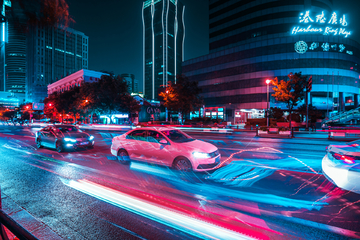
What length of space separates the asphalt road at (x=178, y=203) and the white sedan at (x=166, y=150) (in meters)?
0.38

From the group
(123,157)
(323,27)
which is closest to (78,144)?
(123,157)

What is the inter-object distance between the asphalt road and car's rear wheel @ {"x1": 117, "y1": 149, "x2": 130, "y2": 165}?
A: 0.77m

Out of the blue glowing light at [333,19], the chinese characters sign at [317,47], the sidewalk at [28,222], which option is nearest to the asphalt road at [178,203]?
the sidewalk at [28,222]

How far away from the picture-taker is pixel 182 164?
655 centimetres

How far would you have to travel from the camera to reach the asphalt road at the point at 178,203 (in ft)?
10.9

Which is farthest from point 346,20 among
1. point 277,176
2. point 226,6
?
point 277,176

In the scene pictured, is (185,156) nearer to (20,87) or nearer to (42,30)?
(42,30)

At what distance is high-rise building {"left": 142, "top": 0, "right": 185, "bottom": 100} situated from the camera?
174 meters

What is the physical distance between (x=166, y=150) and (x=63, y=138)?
23.4 ft

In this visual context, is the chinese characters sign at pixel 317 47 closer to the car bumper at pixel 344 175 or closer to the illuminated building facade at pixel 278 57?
the illuminated building facade at pixel 278 57

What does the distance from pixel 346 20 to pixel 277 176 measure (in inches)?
2412

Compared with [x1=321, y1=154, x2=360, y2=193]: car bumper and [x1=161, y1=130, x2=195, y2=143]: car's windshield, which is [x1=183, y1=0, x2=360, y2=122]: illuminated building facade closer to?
[x1=161, y1=130, x2=195, y2=143]: car's windshield

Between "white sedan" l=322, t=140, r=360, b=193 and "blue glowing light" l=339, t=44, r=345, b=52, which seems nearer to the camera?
"white sedan" l=322, t=140, r=360, b=193

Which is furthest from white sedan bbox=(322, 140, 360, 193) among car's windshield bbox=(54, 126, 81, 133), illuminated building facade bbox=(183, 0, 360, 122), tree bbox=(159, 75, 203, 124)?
illuminated building facade bbox=(183, 0, 360, 122)
